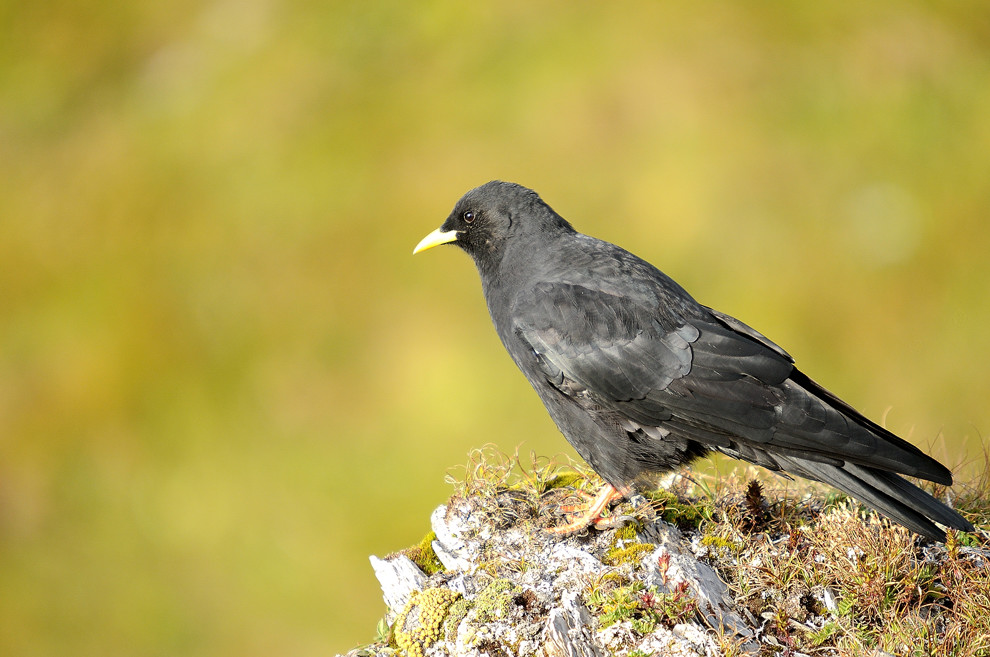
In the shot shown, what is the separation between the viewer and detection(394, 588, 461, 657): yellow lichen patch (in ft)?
14.1

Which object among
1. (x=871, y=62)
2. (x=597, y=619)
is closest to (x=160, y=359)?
(x=597, y=619)

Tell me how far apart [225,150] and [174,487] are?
5.30 metres

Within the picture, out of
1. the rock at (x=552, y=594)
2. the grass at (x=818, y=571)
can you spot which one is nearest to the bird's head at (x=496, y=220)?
the grass at (x=818, y=571)

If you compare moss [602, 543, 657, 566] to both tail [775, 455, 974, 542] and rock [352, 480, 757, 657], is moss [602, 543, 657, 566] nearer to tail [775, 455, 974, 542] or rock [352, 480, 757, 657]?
rock [352, 480, 757, 657]

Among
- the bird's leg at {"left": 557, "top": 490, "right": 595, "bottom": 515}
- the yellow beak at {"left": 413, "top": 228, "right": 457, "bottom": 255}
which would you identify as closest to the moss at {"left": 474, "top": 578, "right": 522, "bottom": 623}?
the bird's leg at {"left": 557, "top": 490, "right": 595, "bottom": 515}

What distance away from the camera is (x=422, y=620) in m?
4.38

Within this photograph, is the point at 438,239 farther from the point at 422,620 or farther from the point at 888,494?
the point at 888,494

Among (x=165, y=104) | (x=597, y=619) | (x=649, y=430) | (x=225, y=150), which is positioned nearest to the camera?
(x=597, y=619)

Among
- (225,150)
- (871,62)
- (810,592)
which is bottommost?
(810,592)

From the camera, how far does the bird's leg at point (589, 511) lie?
189 inches

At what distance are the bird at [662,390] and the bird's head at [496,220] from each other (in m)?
0.17

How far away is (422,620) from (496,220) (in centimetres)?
284

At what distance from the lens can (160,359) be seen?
9.84 m

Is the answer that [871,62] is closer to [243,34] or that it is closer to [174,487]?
[243,34]
